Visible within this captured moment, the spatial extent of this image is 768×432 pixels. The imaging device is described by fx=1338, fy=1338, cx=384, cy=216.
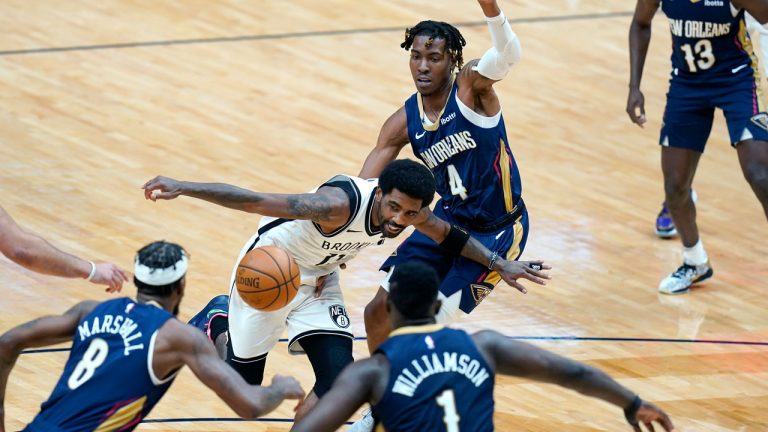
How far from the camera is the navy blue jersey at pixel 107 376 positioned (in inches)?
199

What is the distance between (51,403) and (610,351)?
15.0 ft

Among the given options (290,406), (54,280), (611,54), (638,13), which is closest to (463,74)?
(290,406)

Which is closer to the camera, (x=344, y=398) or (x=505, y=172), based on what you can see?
(x=344, y=398)

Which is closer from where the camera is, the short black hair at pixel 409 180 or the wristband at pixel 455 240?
the short black hair at pixel 409 180

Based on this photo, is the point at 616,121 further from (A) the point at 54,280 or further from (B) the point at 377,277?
(A) the point at 54,280

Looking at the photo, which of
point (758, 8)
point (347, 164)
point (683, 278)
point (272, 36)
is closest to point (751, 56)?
point (758, 8)

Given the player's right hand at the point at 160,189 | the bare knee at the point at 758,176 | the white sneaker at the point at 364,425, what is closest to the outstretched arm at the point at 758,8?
the bare knee at the point at 758,176

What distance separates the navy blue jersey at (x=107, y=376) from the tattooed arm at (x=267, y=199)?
3.36 feet

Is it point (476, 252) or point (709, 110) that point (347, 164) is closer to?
point (709, 110)

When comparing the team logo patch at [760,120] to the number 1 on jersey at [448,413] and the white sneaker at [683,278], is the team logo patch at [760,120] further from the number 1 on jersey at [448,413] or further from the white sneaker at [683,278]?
the number 1 on jersey at [448,413]

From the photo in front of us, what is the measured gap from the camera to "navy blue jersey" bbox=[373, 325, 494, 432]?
482 centimetres

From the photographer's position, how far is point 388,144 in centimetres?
761

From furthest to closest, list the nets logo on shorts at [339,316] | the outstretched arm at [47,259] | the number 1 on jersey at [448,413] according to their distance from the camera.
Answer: the nets logo on shorts at [339,316], the outstretched arm at [47,259], the number 1 on jersey at [448,413]

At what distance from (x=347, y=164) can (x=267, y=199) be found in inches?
205
